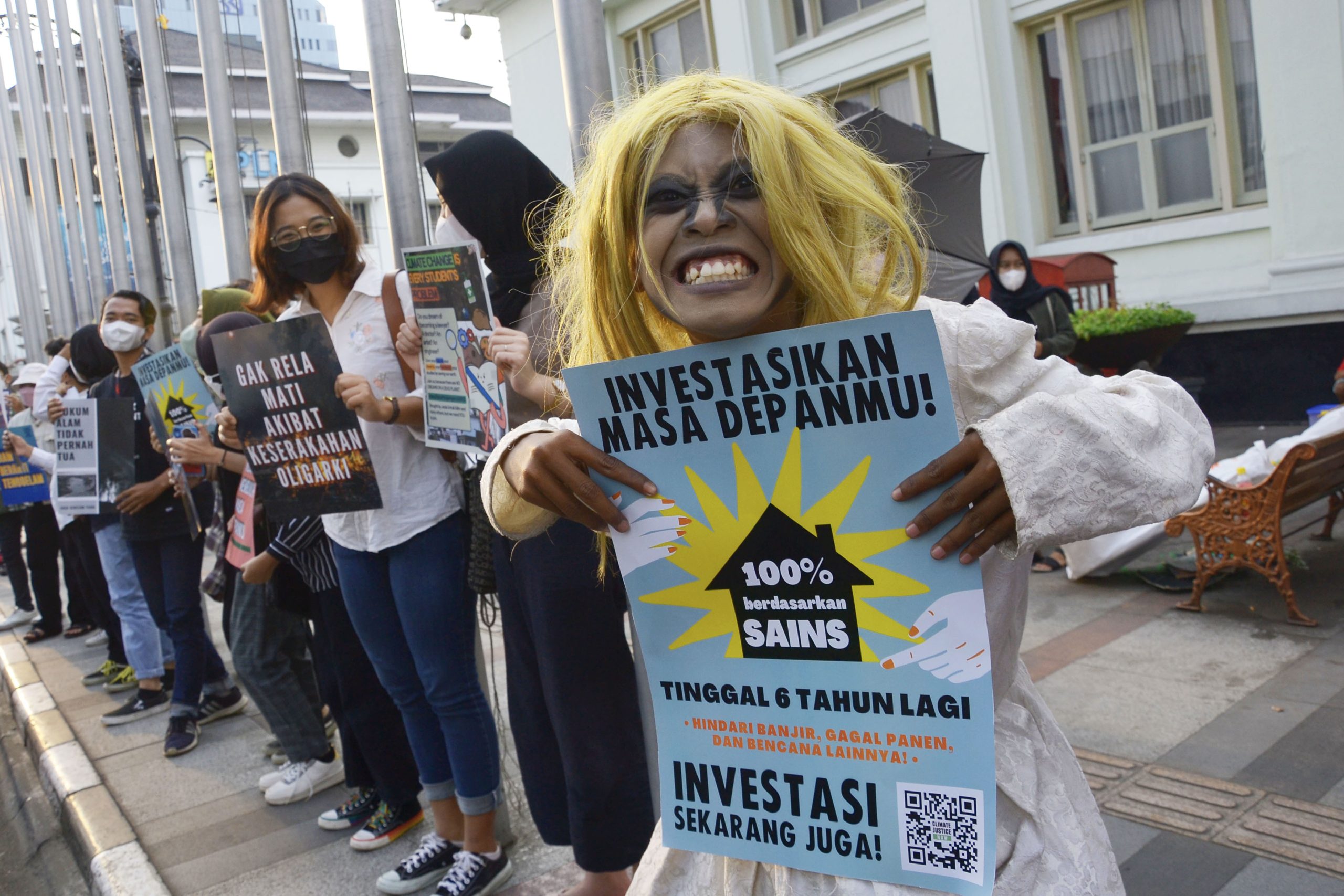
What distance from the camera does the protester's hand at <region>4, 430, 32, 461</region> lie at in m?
7.45

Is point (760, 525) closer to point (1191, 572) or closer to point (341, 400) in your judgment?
point (341, 400)

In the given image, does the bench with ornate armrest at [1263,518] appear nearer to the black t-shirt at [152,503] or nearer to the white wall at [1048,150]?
the white wall at [1048,150]

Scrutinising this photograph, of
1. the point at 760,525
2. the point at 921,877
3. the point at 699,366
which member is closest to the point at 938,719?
the point at 921,877

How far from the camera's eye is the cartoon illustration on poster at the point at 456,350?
8.73 ft

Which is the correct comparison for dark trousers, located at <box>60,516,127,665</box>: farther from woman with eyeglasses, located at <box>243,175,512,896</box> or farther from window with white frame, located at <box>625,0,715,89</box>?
window with white frame, located at <box>625,0,715,89</box>

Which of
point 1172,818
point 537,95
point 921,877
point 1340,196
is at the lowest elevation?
point 1172,818

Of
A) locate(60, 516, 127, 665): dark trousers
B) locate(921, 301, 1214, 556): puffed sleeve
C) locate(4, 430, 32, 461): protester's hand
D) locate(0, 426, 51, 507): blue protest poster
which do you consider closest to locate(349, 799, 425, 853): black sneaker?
locate(921, 301, 1214, 556): puffed sleeve

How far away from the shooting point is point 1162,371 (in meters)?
9.27

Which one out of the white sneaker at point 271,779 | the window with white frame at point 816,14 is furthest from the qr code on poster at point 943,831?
the window with white frame at point 816,14

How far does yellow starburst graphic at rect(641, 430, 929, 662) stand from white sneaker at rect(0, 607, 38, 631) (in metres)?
9.25

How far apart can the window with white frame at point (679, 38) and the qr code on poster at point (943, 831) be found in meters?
12.9

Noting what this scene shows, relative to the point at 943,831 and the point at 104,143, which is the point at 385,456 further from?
the point at 104,143

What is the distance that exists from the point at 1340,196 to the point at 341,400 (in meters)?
7.98

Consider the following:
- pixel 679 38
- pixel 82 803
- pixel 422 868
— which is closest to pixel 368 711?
pixel 422 868
